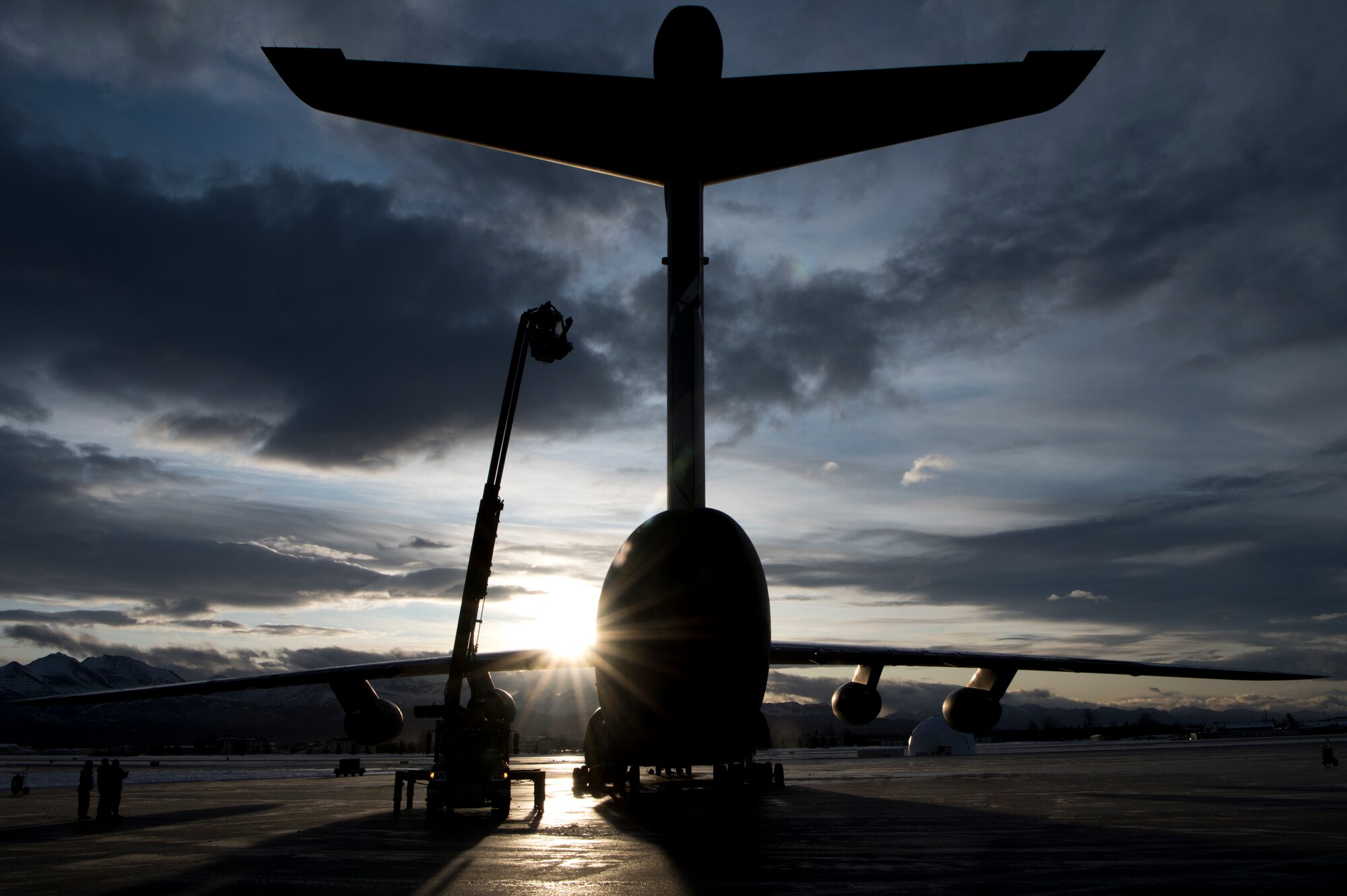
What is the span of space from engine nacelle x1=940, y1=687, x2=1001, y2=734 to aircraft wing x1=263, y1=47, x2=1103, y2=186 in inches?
698

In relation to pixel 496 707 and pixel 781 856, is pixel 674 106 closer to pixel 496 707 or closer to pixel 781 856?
pixel 781 856

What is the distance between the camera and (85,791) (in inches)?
826

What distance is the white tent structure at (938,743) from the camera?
61781 millimetres

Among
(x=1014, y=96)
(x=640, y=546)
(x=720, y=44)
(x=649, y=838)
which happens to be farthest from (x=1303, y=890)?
(x=720, y=44)

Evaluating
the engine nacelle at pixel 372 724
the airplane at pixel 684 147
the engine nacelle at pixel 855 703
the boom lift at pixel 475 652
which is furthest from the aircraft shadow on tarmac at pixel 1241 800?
the engine nacelle at pixel 372 724

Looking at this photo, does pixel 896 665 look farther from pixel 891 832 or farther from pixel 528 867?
pixel 528 867

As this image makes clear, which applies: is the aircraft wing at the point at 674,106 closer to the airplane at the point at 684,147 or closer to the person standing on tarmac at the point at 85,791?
the airplane at the point at 684,147

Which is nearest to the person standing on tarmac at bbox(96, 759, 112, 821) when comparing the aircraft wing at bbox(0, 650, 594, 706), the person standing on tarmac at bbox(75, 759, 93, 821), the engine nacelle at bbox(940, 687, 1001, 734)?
the person standing on tarmac at bbox(75, 759, 93, 821)

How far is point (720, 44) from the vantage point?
12.9m

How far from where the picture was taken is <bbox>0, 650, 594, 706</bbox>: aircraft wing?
2556 centimetres

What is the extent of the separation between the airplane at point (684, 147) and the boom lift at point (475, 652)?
120 inches

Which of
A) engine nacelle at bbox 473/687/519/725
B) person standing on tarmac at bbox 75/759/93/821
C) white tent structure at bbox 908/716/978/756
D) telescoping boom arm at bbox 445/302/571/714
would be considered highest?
telescoping boom arm at bbox 445/302/571/714

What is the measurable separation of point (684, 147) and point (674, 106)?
0.77m

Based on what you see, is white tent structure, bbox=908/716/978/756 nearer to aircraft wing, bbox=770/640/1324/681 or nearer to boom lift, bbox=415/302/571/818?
aircraft wing, bbox=770/640/1324/681
